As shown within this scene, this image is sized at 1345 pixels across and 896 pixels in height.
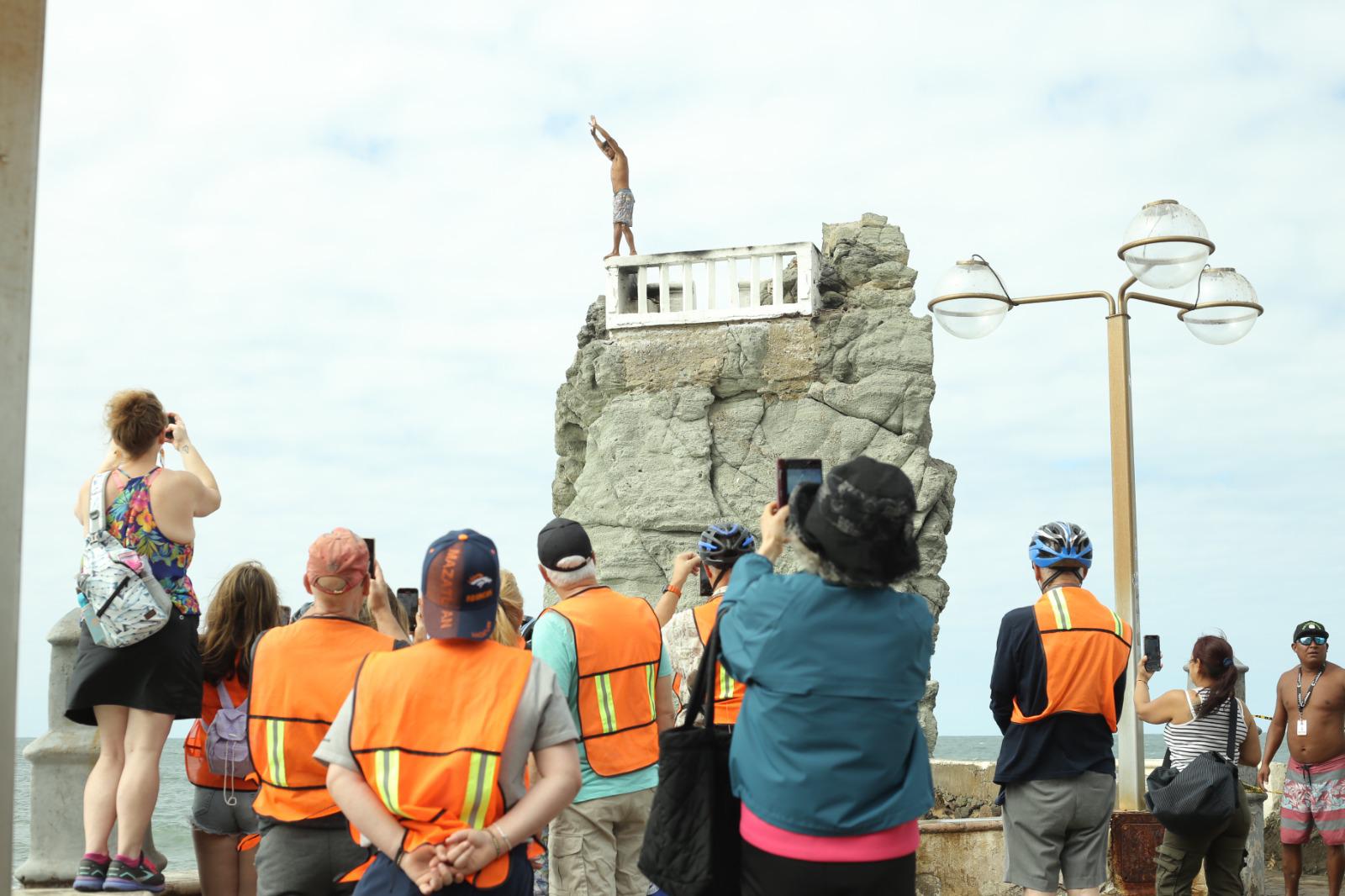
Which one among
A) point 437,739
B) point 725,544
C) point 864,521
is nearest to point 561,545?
point 725,544

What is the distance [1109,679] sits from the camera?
16.1 feet

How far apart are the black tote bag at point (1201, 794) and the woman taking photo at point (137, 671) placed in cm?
425

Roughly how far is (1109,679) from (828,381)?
387 inches

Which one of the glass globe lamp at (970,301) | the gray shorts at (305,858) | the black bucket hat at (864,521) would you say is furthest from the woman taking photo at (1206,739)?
the gray shorts at (305,858)

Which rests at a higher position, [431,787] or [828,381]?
[828,381]

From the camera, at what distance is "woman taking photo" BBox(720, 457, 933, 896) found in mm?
3061

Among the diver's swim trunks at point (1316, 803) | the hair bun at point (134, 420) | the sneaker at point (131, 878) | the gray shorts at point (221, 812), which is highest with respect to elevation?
the hair bun at point (134, 420)

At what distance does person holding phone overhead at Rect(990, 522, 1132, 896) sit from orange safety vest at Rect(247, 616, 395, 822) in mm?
2467

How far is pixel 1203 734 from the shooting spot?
5.95 m

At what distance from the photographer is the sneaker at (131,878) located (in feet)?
14.8

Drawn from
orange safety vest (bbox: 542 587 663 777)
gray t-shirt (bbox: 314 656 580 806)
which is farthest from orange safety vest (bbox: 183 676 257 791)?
gray t-shirt (bbox: 314 656 580 806)

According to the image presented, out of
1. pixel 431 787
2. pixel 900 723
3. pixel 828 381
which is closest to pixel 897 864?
pixel 900 723

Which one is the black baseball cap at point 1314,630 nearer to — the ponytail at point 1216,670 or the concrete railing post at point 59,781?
the ponytail at point 1216,670

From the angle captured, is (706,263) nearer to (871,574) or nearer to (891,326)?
(891,326)
